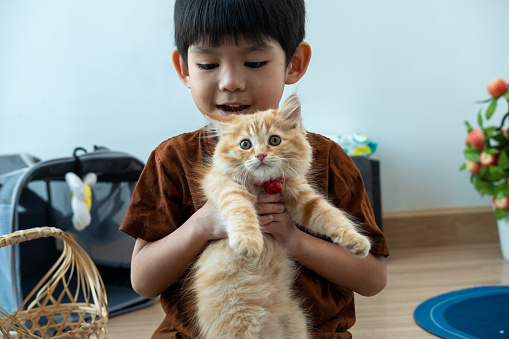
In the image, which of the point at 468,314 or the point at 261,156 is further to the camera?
the point at 468,314

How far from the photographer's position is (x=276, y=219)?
88 centimetres

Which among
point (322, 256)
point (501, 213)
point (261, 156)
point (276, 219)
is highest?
point (261, 156)

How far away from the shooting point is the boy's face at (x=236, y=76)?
0.98m

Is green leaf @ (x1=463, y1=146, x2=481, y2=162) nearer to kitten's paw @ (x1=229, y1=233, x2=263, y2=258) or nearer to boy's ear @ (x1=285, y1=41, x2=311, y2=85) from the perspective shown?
boy's ear @ (x1=285, y1=41, x2=311, y2=85)

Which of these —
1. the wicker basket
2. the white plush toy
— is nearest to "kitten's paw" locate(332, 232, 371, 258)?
the wicker basket

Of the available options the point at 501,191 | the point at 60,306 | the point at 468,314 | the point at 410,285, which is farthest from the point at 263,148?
the point at 501,191

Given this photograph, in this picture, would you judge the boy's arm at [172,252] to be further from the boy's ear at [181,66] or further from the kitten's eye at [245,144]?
the boy's ear at [181,66]

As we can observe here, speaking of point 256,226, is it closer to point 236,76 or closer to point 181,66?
point 236,76

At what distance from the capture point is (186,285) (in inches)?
38.5

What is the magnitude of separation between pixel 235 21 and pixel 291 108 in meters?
0.24

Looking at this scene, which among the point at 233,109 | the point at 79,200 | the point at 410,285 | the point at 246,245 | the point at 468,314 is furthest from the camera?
the point at 410,285

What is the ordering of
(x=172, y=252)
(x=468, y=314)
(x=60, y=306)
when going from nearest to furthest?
(x=172, y=252)
(x=60, y=306)
(x=468, y=314)

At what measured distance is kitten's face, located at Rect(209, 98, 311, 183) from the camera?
32.2 inches

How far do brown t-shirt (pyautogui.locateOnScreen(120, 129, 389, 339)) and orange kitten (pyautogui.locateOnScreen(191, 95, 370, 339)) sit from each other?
11 centimetres
